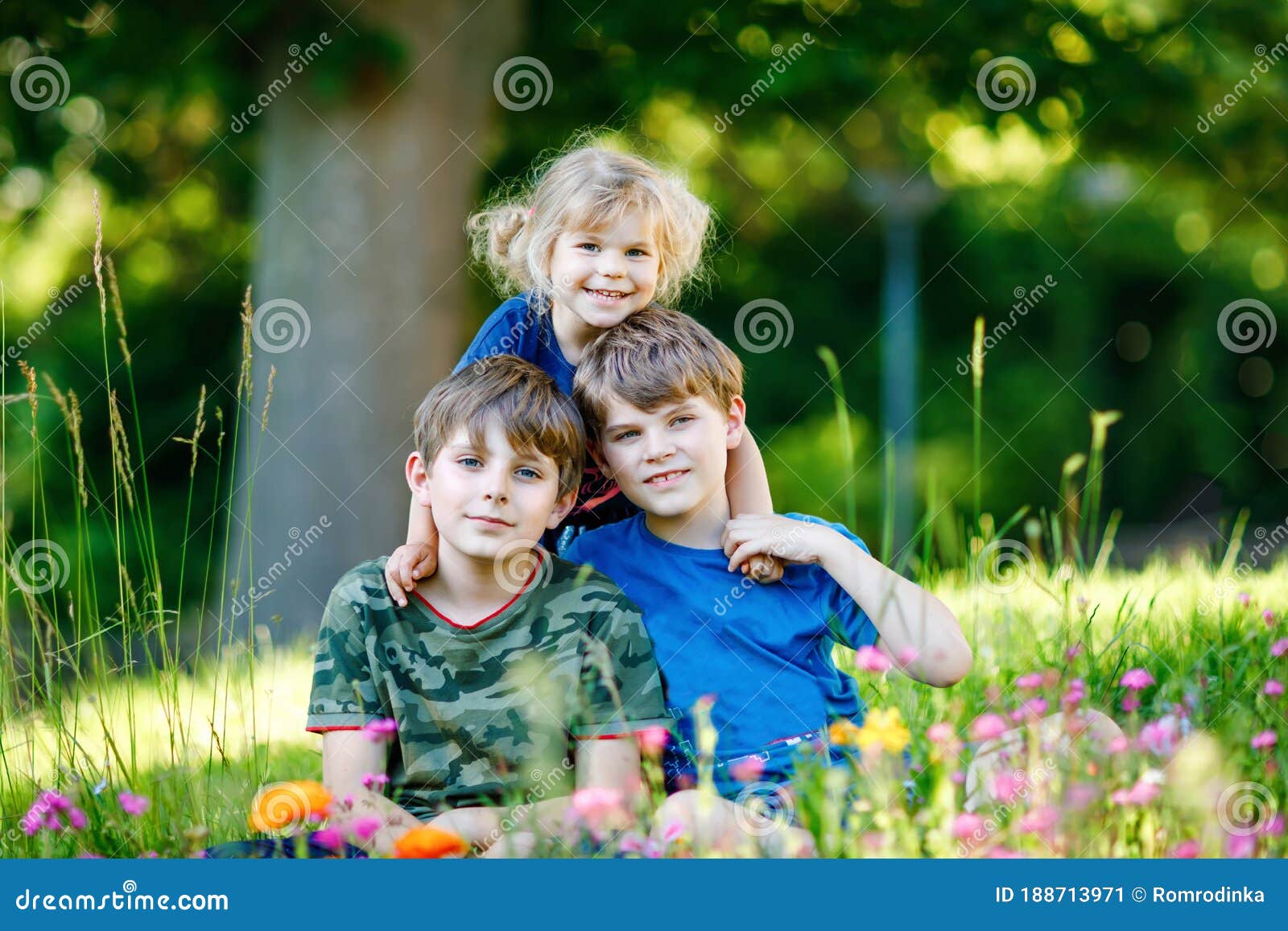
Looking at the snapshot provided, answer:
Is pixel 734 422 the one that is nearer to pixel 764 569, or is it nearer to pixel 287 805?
pixel 764 569

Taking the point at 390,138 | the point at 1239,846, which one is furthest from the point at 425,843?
the point at 390,138

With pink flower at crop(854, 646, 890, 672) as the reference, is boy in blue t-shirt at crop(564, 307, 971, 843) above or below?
above

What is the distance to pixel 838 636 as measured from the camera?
265 cm

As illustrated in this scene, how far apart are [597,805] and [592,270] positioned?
139 centimetres

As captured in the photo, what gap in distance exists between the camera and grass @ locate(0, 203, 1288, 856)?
6.62 feet

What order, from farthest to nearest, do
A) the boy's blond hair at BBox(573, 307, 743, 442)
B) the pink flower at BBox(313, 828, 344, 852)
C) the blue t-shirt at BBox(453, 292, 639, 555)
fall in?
the blue t-shirt at BBox(453, 292, 639, 555) → the boy's blond hair at BBox(573, 307, 743, 442) → the pink flower at BBox(313, 828, 344, 852)

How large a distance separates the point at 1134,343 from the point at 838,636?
43.5 ft

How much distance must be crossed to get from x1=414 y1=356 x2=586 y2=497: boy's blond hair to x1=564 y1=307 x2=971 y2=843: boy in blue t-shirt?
0.11 m

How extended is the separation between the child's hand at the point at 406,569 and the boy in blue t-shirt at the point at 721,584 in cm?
38

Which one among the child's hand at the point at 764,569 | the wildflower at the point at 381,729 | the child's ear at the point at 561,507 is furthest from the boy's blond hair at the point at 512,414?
the wildflower at the point at 381,729

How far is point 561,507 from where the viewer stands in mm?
2707

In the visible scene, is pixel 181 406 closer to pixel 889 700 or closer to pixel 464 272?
pixel 464 272

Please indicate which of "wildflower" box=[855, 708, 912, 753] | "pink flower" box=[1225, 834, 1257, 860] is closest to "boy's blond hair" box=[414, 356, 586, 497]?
"wildflower" box=[855, 708, 912, 753]

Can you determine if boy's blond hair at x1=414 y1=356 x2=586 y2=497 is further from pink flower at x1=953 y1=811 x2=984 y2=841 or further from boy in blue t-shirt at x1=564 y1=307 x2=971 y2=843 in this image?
pink flower at x1=953 y1=811 x2=984 y2=841
